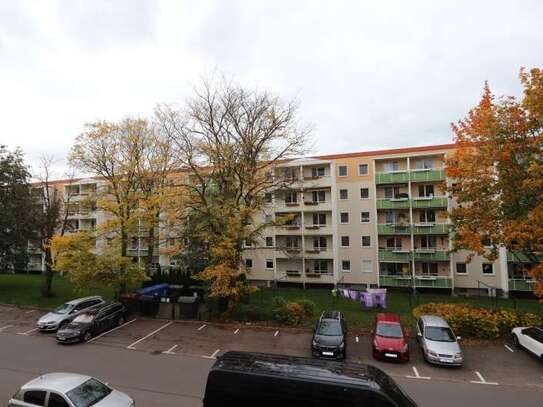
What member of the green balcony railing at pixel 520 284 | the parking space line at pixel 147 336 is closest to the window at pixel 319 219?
the green balcony railing at pixel 520 284

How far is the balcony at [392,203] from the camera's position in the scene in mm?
33406

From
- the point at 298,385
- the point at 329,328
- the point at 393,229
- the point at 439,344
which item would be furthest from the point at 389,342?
the point at 393,229

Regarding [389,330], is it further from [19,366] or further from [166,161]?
[166,161]

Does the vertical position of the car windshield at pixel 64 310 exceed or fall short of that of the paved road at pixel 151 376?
it exceeds it

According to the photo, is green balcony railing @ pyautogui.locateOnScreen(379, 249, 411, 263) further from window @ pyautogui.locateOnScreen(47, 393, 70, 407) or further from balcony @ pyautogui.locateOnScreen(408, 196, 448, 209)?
window @ pyautogui.locateOnScreen(47, 393, 70, 407)

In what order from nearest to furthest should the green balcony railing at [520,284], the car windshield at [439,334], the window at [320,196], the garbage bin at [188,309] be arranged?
1. the car windshield at [439,334]
2. the garbage bin at [188,309]
3. the green balcony railing at [520,284]
4. the window at [320,196]

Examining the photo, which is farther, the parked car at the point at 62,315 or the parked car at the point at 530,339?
the parked car at the point at 62,315

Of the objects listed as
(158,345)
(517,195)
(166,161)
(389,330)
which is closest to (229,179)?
(166,161)

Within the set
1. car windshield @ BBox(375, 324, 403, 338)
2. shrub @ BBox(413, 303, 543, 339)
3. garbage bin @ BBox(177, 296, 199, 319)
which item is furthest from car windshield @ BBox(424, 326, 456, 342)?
garbage bin @ BBox(177, 296, 199, 319)

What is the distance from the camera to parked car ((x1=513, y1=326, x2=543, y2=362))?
1538 cm

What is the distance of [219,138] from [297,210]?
15096 mm

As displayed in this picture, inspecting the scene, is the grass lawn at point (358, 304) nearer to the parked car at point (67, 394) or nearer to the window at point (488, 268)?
the window at point (488, 268)

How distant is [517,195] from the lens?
18016 mm

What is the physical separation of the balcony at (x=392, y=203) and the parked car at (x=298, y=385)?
88.3ft
